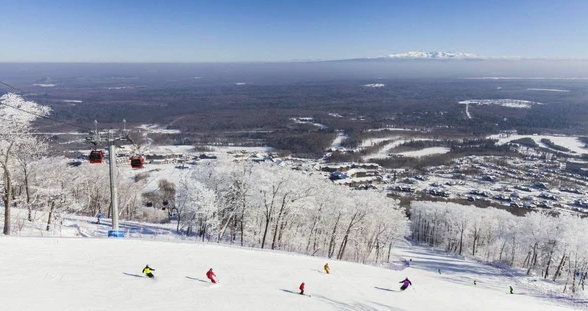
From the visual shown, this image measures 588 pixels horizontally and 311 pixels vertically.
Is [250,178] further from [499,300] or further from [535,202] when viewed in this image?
[535,202]

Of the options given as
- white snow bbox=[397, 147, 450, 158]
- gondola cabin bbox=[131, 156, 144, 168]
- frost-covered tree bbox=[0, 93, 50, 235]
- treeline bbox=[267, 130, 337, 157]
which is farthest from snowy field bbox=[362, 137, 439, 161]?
frost-covered tree bbox=[0, 93, 50, 235]

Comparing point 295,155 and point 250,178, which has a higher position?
point 250,178

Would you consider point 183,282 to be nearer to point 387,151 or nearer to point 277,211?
point 277,211

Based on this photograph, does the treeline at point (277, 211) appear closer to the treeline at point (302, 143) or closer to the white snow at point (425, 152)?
the treeline at point (302, 143)

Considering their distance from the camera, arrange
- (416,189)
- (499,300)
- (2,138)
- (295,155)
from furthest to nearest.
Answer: (295,155) < (416,189) < (499,300) < (2,138)

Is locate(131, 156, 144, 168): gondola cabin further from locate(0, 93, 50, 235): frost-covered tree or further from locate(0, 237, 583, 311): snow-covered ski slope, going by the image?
locate(0, 93, 50, 235): frost-covered tree

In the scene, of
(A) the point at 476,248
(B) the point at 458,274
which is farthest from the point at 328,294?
(A) the point at 476,248

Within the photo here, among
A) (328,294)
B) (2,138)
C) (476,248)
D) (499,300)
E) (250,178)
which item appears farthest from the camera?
(476,248)

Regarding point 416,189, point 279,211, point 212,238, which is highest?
point 279,211
